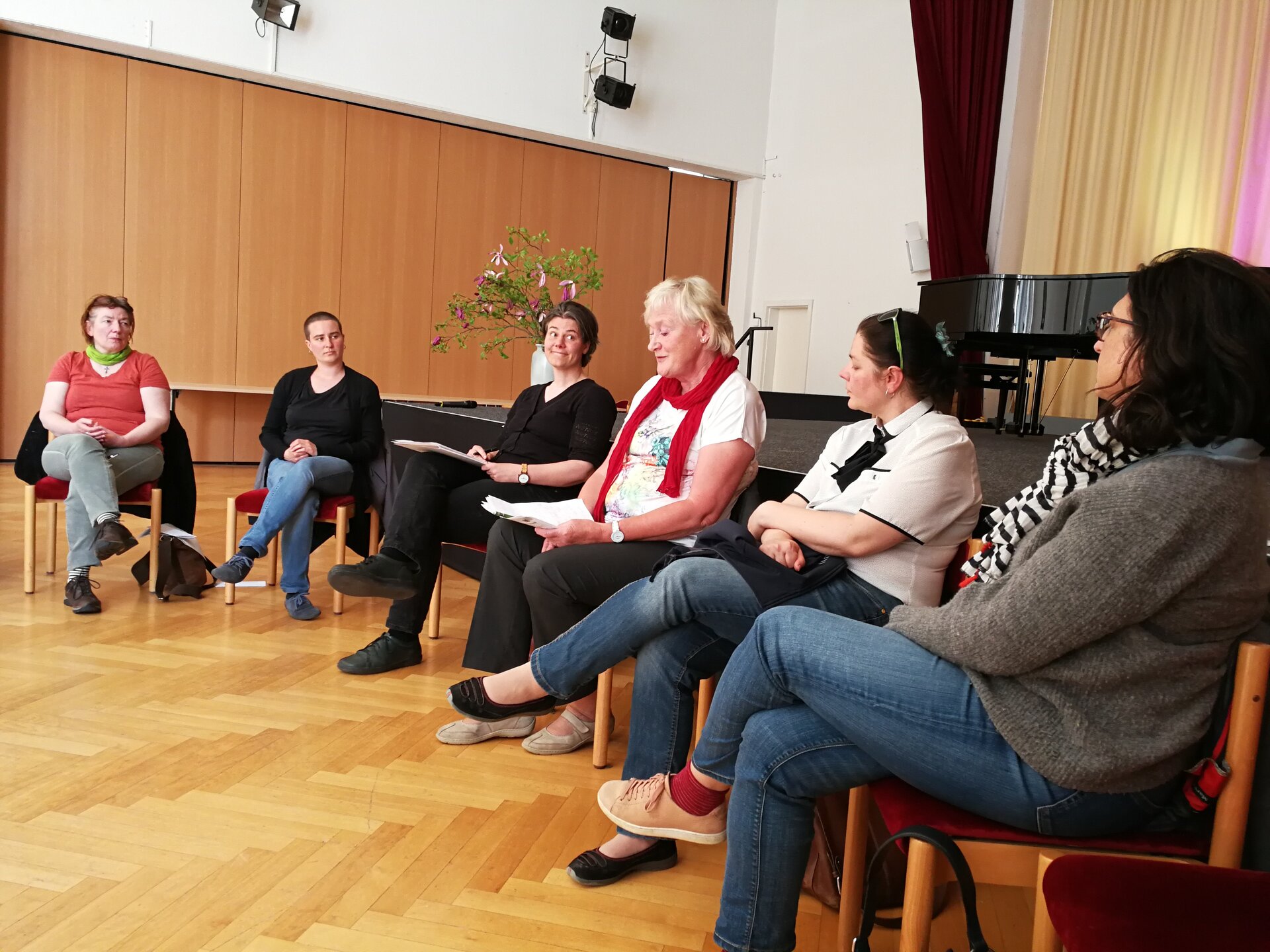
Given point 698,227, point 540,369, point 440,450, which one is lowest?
point 440,450

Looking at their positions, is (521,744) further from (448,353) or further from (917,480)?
(448,353)

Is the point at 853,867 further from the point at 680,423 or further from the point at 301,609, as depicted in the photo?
the point at 301,609

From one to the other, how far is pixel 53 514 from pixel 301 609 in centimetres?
113

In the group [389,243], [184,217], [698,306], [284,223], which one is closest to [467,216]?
[389,243]

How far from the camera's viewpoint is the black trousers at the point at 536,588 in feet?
7.34

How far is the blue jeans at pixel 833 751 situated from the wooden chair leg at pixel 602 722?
83 centimetres

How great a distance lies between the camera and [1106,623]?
112 centimetres

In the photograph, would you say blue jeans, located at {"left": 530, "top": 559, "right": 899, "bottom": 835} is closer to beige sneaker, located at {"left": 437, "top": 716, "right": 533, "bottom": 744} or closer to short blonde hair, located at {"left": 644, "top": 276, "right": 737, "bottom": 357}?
beige sneaker, located at {"left": 437, "top": 716, "right": 533, "bottom": 744}

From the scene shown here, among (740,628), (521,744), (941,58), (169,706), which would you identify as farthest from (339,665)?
(941,58)

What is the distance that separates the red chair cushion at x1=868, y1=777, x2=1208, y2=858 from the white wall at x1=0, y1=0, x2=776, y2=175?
6.92 meters

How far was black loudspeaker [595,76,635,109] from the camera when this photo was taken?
7758mm

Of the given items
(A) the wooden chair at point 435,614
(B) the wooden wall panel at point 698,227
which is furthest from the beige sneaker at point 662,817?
(B) the wooden wall panel at point 698,227

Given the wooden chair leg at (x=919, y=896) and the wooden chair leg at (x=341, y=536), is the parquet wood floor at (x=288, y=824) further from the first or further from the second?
the wooden chair leg at (x=341, y=536)

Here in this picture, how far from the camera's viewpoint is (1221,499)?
43.3 inches
